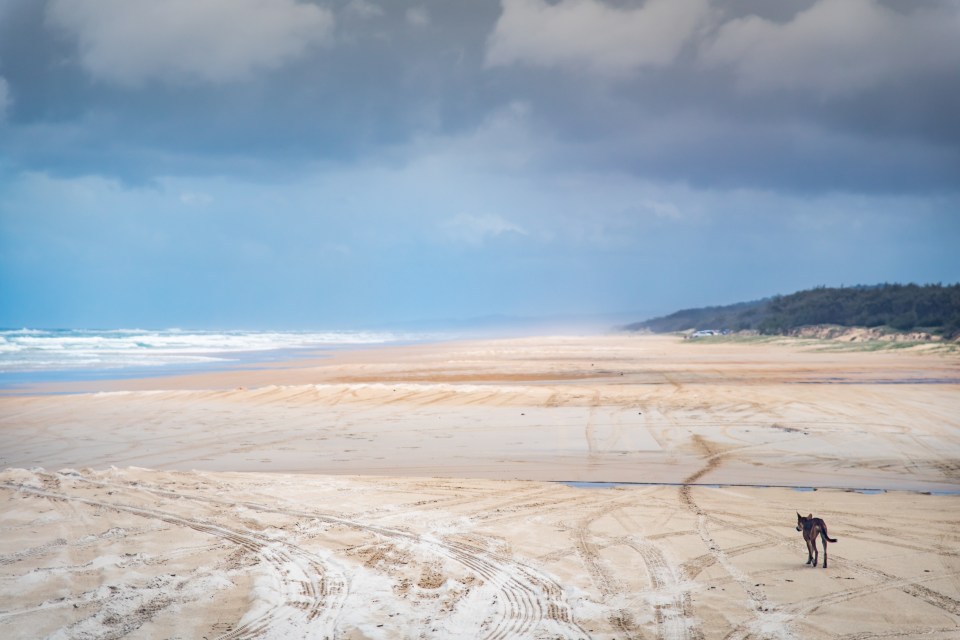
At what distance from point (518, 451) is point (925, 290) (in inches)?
1865

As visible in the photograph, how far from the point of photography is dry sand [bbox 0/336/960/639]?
455 cm

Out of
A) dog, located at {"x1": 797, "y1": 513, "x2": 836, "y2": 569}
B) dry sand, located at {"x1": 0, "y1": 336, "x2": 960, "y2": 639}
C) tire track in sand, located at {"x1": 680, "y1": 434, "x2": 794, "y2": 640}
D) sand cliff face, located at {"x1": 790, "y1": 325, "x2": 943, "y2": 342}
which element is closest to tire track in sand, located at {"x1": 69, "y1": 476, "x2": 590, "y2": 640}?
dry sand, located at {"x1": 0, "y1": 336, "x2": 960, "y2": 639}

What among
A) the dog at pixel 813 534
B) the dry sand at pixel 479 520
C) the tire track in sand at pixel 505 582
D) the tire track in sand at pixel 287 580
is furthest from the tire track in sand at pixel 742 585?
the tire track in sand at pixel 287 580

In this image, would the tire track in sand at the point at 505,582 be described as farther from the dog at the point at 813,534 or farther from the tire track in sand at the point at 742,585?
the dog at the point at 813,534

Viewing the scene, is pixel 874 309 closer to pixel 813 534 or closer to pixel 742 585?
pixel 813 534

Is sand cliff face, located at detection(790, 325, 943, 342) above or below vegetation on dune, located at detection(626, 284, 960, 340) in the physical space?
below

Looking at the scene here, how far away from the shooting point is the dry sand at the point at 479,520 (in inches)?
179

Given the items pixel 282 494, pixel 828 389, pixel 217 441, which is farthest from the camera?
pixel 828 389

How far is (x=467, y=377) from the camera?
22.8 meters

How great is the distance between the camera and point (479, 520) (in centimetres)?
678

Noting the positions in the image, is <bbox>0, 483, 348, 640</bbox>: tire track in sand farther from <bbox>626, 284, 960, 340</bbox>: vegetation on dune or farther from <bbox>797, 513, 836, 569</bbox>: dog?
<bbox>626, 284, 960, 340</bbox>: vegetation on dune

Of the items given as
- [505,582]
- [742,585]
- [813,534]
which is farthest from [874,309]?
[505,582]

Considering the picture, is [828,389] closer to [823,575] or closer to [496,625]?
[823,575]

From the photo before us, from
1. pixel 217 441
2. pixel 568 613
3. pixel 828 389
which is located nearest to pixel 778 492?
pixel 568 613
